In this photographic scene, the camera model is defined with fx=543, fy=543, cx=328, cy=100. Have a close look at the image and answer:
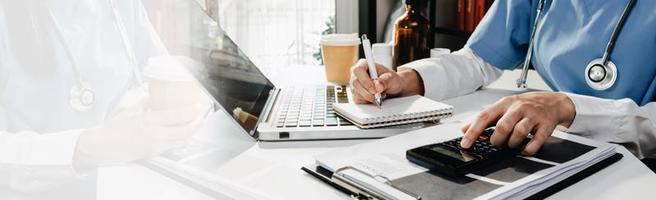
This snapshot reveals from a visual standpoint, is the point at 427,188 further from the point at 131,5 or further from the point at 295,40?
the point at 295,40

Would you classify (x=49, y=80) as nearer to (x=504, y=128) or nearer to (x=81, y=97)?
(x=81, y=97)

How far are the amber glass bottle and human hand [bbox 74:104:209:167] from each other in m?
0.63

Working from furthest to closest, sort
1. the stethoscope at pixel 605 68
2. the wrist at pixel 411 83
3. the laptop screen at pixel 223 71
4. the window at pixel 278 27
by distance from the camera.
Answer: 1. the window at pixel 278 27
2. the wrist at pixel 411 83
3. the stethoscope at pixel 605 68
4. the laptop screen at pixel 223 71

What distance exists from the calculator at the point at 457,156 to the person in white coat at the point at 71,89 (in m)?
0.34

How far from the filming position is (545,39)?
42.6 inches

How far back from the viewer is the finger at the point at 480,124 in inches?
27.0

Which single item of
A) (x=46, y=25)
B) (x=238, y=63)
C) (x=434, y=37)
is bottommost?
(x=434, y=37)

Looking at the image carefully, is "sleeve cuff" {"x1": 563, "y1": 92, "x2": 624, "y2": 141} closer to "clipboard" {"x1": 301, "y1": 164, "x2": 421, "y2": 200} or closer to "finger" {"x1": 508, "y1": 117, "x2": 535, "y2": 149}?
"finger" {"x1": 508, "y1": 117, "x2": 535, "y2": 149}

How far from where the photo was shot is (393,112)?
854 mm

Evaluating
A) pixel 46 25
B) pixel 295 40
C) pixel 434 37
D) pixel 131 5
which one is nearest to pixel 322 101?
pixel 131 5

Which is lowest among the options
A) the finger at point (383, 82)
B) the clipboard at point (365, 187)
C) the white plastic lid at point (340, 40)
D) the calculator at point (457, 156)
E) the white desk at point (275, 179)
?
the white desk at point (275, 179)

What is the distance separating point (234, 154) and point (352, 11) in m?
1.66

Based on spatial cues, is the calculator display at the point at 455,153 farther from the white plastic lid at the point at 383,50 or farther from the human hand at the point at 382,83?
the white plastic lid at the point at 383,50

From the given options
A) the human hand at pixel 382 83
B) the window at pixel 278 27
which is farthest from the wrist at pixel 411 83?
the window at pixel 278 27
